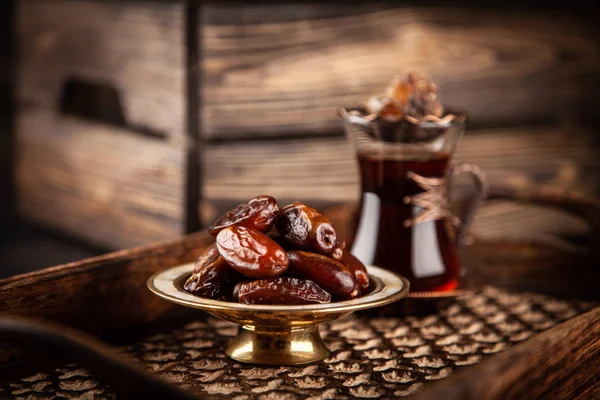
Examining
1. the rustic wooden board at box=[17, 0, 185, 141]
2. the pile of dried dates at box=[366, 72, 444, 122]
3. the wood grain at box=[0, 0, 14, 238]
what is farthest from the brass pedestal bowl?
the wood grain at box=[0, 0, 14, 238]

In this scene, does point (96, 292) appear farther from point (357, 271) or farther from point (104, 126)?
point (104, 126)

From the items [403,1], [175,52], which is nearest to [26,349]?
[175,52]

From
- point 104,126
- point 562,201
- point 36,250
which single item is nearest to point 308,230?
point 562,201

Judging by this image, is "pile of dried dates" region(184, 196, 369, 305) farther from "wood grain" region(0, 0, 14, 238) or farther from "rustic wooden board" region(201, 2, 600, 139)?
"wood grain" region(0, 0, 14, 238)

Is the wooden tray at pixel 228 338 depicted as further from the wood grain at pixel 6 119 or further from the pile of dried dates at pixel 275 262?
the wood grain at pixel 6 119

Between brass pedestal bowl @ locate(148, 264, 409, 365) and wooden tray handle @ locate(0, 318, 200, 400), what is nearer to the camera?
wooden tray handle @ locate(0, 318, 200, 400)

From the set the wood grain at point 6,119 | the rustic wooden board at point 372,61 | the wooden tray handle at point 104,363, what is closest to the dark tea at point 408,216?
the wooden tray handle at point 104,363

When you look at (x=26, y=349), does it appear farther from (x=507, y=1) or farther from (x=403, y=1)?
(x=507, y=1)
